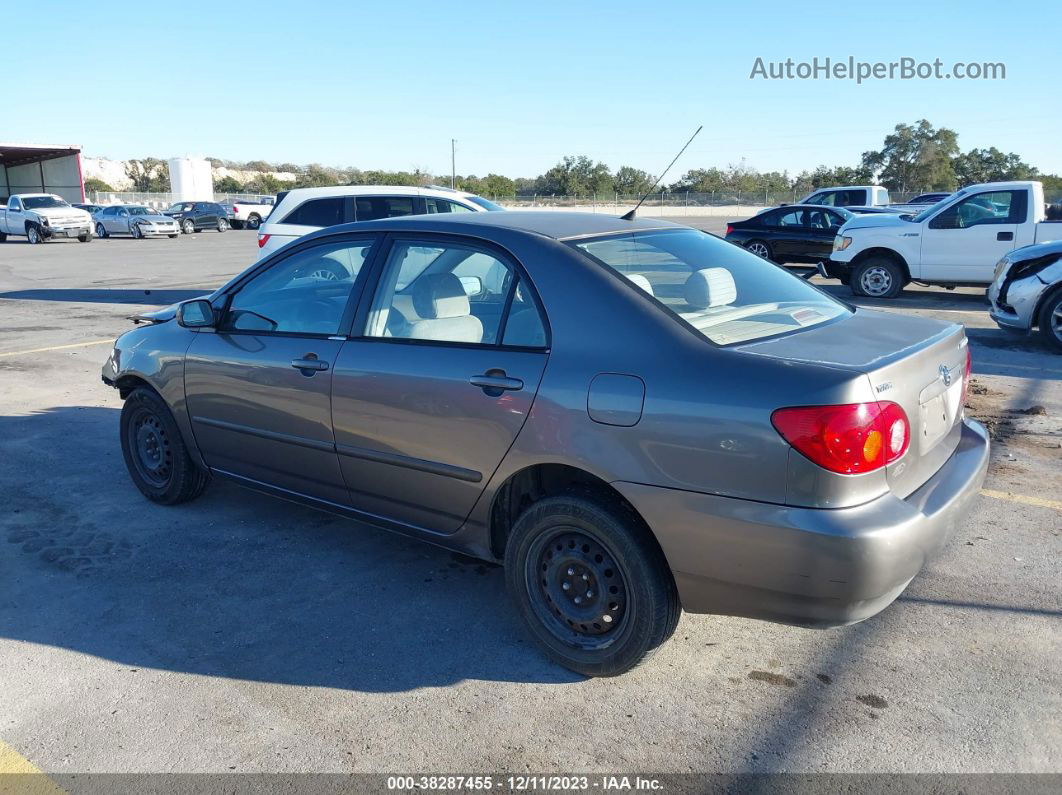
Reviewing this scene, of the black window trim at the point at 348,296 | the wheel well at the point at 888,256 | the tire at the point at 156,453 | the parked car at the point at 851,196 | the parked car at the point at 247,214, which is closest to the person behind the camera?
the black window trim at the point at 348,296

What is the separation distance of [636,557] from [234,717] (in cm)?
151

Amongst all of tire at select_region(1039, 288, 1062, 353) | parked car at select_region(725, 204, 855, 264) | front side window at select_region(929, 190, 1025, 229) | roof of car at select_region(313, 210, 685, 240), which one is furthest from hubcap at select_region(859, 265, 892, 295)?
roof of car at select_region(313, 210, 685, 240)

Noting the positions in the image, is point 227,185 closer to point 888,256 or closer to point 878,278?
point 878,278

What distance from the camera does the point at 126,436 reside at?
5246 mm

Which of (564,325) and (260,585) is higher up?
(564,325)

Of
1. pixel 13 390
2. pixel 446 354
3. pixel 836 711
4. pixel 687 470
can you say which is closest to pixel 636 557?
pixel 687 470

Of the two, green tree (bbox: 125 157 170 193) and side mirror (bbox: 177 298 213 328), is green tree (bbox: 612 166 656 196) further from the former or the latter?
side mirror (bbox: 177 298 213 328)

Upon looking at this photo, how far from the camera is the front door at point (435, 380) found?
341 centimetres

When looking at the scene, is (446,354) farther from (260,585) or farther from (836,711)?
(836,711)

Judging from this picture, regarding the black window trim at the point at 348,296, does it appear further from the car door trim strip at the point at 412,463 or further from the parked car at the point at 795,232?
the parked car at the point at 795,232

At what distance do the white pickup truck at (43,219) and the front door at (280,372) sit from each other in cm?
3128

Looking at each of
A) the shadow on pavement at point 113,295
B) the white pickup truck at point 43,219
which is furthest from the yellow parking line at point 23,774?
the white pickup truck at point 43,219

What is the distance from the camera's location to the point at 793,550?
2.78 m

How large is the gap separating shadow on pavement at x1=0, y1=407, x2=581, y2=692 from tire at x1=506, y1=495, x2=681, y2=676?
17 centimetres
